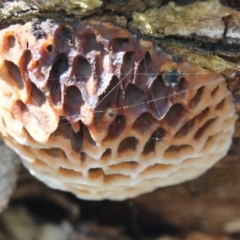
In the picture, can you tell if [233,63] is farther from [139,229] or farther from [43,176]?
[139,229]

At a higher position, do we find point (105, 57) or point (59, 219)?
point (105, 57)

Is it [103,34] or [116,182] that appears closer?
[103,34]

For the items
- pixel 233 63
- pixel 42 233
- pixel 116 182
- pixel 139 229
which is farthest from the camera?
pixel 139 229

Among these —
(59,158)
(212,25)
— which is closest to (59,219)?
(59,158)

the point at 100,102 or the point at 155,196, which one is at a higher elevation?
the point at 100,102
